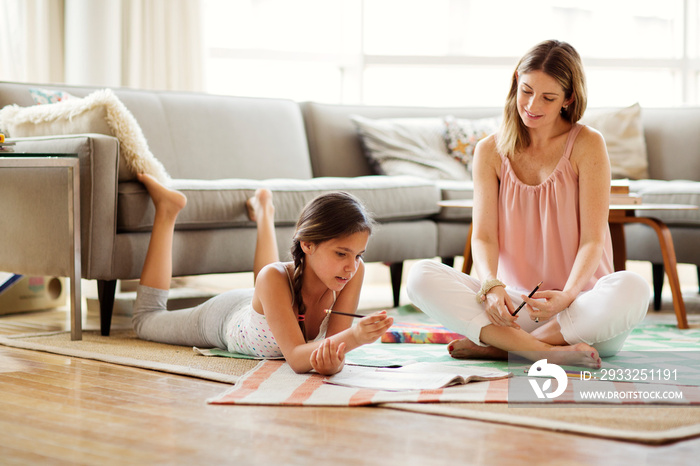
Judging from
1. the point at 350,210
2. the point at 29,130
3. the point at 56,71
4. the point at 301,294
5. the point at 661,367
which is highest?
the point at 56,71

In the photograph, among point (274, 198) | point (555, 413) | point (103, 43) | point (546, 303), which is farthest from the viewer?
point (103, 43)

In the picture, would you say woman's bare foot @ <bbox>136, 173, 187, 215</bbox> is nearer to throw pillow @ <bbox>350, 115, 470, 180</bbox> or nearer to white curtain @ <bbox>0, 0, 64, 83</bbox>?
throw pillow @ <bbox>350, 115, 470, 180</bbox>

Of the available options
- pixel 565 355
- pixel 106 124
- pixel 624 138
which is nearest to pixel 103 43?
pixel 106 124

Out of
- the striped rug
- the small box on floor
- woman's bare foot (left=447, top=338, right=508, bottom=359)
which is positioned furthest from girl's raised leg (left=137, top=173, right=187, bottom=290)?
woman's bare foot (left=447, top=338, right=508, bottom=359)

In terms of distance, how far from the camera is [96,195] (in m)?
2.36

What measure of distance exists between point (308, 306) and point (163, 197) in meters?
0.77

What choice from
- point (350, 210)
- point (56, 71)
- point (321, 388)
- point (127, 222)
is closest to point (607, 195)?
point (350, 210)

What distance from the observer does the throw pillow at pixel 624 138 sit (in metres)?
3.75

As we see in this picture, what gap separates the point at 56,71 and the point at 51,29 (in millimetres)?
204

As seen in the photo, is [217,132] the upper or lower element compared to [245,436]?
upper

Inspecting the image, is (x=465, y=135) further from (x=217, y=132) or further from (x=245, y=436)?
(x=245, y=436)

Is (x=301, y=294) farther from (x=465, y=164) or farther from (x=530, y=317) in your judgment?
(x=465, y=164)

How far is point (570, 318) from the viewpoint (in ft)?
6.09

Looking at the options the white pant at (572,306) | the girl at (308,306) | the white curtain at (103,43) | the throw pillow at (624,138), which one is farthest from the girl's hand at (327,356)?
the white curtain at (103,43)
